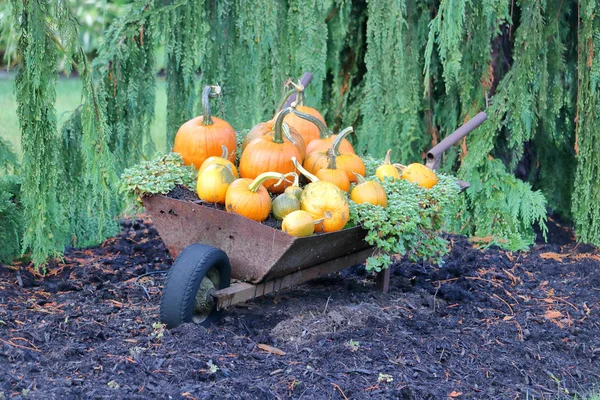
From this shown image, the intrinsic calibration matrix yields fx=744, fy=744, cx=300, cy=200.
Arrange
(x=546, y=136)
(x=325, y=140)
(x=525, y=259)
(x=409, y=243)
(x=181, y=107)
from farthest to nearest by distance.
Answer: (x=546, y=136)
(x=525, y=259)
(x=181, y=107)
(x=325, y=140)
(x=409, y=243)

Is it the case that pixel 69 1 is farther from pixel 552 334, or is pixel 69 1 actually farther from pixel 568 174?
pixel 568 174

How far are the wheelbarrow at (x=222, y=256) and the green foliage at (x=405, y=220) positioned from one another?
13cm

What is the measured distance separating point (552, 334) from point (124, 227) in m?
3.34

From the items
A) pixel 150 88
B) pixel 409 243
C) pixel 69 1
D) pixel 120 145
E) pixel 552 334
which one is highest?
pixel 69 1

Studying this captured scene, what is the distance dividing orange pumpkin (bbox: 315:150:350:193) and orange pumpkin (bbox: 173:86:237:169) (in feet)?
1.90

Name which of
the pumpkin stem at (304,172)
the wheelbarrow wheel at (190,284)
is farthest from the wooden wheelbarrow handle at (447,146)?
the wheelbarrow wheel at (190,284)

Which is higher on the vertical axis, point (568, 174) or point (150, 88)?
point (150, 88)

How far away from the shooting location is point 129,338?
3.61m

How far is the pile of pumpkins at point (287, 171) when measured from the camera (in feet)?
12.3

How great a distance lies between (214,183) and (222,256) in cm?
39

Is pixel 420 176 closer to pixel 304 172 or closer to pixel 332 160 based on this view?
pixel 332 160

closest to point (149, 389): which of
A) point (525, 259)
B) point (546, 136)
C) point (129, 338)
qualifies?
point (129, 338)

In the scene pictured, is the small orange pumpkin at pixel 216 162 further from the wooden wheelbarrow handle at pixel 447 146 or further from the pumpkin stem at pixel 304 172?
the wooden wheelbarrow handle at pixel 447 146

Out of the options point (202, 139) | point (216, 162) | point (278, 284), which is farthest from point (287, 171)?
point (278, 284)
